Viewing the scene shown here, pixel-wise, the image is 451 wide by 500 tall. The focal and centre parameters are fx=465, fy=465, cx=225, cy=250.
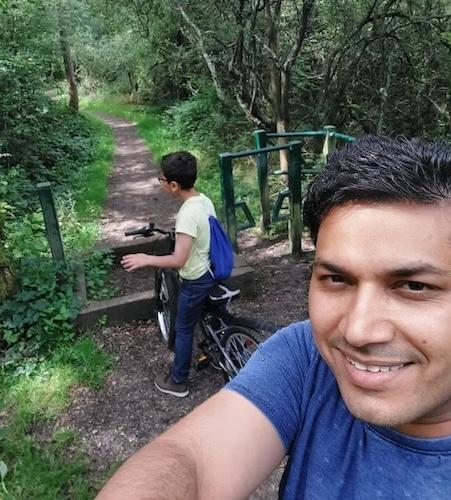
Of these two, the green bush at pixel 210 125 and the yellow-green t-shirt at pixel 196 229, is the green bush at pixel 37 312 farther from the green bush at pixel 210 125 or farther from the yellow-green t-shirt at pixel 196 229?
the green bush at pixel 210 125

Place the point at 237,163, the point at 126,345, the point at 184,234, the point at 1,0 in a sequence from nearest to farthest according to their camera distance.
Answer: the point at 184,234
the point at 126,345
the point at 1,0
the point at 237,163

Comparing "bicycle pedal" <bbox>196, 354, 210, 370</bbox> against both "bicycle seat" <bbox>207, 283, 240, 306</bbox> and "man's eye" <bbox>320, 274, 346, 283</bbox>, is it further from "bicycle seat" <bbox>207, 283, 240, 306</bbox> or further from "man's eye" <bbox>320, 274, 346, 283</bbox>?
"man's eye" <bbox>320, 274, 346, 283</bbox>

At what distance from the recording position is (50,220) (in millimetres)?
4344

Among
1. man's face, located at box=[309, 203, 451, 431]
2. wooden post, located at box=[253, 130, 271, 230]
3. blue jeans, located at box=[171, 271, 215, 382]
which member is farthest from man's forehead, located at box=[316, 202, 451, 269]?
wooden post, located at box=[253, 130, 271, 230]

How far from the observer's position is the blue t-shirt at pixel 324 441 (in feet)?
3.22

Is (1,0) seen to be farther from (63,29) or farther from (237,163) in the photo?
(63,29)

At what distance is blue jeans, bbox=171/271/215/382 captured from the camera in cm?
312

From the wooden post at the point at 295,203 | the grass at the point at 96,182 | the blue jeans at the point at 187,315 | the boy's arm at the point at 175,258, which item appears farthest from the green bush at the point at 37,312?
the grass at the point at 96,182

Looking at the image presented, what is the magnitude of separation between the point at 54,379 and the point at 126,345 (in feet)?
2.23

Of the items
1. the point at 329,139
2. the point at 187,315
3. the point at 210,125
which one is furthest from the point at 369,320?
the point at 210,125

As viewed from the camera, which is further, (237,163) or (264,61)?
(237,163)

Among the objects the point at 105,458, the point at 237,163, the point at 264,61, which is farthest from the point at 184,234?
the point at 237,163

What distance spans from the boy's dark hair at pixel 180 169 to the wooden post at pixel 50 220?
69.7 inches

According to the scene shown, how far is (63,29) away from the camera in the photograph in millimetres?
15906
